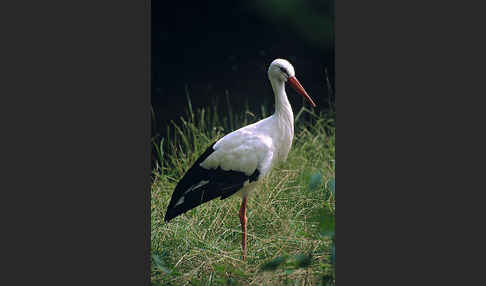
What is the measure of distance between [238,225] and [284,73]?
107cm

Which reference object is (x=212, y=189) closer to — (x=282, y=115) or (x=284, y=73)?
(x=282, y=115)

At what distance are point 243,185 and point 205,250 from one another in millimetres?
481

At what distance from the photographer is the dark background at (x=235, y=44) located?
4066 millimetres

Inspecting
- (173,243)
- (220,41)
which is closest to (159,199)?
(173,243)

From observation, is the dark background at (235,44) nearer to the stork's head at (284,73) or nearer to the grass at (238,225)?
the stork's head at (284,73)

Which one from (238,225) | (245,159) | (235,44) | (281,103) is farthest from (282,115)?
(238,225)

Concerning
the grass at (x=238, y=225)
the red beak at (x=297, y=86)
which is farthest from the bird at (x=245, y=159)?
the grass at (x=238, y=225)

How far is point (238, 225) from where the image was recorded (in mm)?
4484

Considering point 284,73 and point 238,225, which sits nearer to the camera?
point 284,73

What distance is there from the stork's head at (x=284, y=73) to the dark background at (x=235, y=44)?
0.04 m

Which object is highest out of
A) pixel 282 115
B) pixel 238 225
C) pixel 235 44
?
pixel 235 44

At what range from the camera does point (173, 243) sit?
429 cm

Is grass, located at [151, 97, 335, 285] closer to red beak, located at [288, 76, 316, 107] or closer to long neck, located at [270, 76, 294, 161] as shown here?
long neck, located at [270, 76, 294, 161]

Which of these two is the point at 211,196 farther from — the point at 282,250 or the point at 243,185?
the point at 282,250
